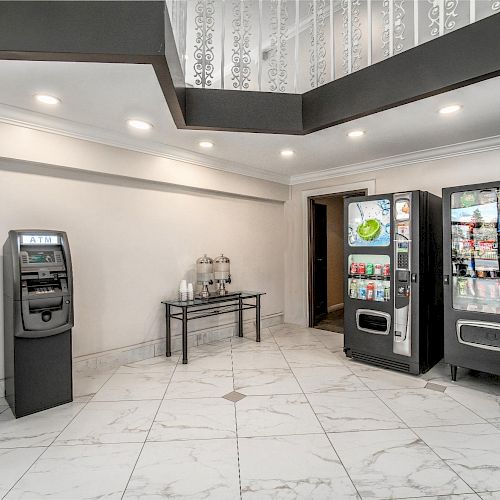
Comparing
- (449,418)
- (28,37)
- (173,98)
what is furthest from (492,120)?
(28,37)

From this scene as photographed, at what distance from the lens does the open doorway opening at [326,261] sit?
543 cm

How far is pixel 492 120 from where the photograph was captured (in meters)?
3.11

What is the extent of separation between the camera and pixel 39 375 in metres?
2.66

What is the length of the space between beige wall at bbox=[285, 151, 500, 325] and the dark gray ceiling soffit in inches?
69.7

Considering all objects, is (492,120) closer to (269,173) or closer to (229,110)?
(229,110)

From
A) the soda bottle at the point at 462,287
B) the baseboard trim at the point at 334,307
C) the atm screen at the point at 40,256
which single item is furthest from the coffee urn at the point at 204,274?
the baseboard trim at the point at 334,307

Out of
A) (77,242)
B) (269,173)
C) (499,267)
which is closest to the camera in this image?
(499,267)

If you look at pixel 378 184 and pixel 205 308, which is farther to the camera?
pixel 378 184

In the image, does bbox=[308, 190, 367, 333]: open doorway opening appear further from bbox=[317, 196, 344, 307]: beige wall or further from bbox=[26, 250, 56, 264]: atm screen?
bbox=[26, 250, 56, 264]: atm screen

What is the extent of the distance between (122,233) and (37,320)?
4.41 feet

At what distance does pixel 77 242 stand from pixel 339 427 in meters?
2.86

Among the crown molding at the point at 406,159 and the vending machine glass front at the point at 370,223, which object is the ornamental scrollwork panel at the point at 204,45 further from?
the crown molding at the point at 406,159

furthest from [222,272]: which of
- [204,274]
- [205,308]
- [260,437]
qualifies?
[260,437]

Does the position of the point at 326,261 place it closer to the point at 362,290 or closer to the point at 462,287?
the point at 362,290
